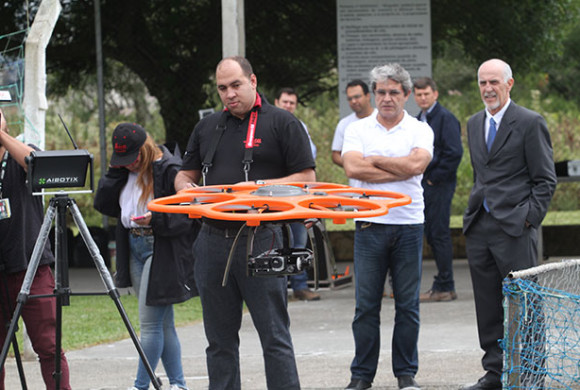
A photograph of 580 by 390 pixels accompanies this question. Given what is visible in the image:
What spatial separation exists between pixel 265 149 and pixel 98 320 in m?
4.89

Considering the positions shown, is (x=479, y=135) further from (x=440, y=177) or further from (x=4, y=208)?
(x=440, y=177)

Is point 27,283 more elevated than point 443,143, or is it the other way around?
point 443,143

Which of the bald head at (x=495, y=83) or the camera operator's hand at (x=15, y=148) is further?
the bald head at (x=495, y=83)

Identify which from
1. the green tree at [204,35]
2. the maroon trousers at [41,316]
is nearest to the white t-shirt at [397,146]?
the maroon trousers at [41,316]

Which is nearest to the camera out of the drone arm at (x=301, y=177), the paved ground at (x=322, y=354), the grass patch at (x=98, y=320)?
the drone arm at (x=301, y=177)

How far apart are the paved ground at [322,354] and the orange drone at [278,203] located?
223 centimetres

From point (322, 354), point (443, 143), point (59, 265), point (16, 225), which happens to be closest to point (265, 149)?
point (59, 265)

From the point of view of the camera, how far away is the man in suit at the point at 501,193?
586cm

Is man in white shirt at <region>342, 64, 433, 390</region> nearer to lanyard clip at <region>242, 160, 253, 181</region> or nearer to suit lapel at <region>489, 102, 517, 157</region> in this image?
suit lapel at <region>489, 102, 517, 157</region>

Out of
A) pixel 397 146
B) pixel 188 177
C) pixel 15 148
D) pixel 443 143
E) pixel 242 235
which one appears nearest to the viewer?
pixel 242 235

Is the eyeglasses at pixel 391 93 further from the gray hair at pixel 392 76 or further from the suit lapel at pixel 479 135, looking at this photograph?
the suit lapel at pixel 479 135

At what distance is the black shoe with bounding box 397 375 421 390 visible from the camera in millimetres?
6023

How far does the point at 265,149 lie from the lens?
4969 millimetres

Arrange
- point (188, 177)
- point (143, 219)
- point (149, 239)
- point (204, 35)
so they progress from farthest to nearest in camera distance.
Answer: point (204, 35), point (149, 239), point (143, 219), point (188, 177)
